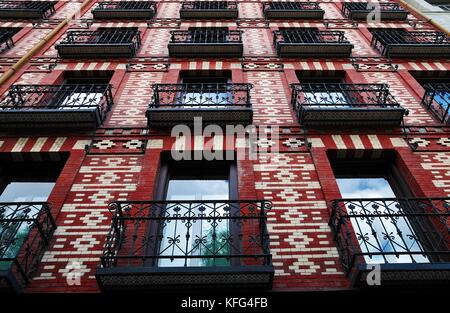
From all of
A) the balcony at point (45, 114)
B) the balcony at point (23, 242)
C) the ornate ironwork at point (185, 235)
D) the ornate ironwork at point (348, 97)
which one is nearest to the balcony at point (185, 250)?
the ornate ironwork at point (185, 235)

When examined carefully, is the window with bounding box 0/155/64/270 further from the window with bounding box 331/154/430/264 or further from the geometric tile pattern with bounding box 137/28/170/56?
the window with bounding box 331/154/430/264

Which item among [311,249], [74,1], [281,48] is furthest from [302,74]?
[74,1]

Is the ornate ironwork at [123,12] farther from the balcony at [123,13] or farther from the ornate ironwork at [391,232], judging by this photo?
the ornate ironwork at [391,232]

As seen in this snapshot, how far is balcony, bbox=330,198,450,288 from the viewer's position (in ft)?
17.2

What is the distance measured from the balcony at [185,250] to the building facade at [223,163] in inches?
1.2

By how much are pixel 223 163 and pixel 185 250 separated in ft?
8.60

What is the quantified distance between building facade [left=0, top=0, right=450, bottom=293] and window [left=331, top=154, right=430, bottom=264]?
4 centimetres

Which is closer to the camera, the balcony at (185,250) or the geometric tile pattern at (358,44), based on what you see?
the balcony at (185,250)

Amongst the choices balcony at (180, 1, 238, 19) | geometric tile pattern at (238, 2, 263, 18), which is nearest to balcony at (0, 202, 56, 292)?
balcony at (180, 1, 238, 19)

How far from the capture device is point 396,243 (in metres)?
5.71

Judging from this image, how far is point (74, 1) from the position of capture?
55.8 ft

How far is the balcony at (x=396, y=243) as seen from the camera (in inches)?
206

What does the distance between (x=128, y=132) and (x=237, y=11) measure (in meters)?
8.97
